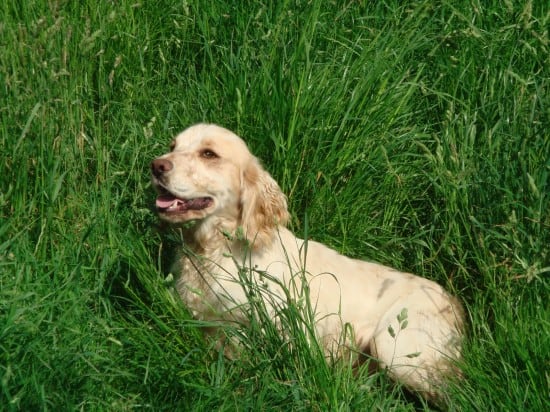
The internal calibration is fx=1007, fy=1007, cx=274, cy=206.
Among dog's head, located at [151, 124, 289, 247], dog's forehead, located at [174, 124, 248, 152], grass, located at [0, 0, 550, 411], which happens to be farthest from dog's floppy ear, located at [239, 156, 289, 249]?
grass, located at [0, 0, 550, 411]

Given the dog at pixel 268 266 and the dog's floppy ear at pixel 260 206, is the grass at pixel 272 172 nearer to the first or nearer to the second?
the dog at pixel 268 266

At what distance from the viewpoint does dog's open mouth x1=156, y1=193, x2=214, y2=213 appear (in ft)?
13.5

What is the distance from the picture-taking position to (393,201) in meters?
4.68

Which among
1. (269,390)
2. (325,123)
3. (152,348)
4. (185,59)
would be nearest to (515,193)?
(325,123)

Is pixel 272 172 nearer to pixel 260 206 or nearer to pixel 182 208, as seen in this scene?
pixel 260 206

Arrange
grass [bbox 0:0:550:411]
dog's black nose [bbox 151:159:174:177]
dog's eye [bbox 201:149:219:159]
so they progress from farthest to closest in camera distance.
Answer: dog's eye [bbox 201:149:219:159], dog's black nose [bbox 151:159:174:177], grass [bbox 0:0:550:411]

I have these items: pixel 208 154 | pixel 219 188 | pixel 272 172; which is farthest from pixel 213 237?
pixel 272 172

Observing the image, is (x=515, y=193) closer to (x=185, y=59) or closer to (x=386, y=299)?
(x=386, y=299)

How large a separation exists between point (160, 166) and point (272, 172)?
72cm

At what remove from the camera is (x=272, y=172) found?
4625 mm

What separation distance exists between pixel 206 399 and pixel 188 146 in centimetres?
124

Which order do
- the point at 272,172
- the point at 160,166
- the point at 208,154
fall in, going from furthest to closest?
1. the point at 272,172
2. the point at 208,154
3. the point at 160,166

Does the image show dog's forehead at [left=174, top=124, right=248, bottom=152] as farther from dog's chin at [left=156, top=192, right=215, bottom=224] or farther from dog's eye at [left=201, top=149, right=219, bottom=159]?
dog's chin at [left=156, top=192, right=215, bottom=224]

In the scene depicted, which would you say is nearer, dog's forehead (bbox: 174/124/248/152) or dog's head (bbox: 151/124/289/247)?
dog's head (bbox: 151/124/289/247)
